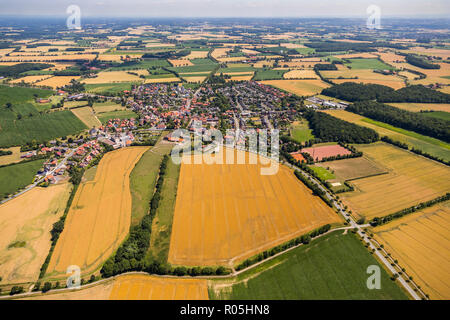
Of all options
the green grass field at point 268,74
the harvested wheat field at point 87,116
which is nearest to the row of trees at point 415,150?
the green grass field at point 268,74

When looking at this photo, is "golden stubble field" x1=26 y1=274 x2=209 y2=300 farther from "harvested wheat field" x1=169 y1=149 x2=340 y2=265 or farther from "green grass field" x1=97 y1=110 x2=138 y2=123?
A: "green grass field" x1=97 y1=110 x2=138 y2=123

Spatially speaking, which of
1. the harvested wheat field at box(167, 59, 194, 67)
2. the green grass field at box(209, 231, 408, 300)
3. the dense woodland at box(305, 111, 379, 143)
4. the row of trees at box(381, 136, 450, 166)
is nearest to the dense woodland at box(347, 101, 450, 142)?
the row of trees at box(381, 136, 450, 166)

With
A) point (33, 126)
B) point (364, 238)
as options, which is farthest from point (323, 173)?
point (33, 126)

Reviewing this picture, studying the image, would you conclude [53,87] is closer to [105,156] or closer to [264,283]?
[105,156]

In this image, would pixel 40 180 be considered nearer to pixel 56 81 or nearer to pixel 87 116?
pixel 87 116

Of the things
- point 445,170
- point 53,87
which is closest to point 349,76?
point 445,170

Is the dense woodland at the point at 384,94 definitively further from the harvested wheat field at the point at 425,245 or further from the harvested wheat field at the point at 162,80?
the harvested wheat field at the point at 162,80
